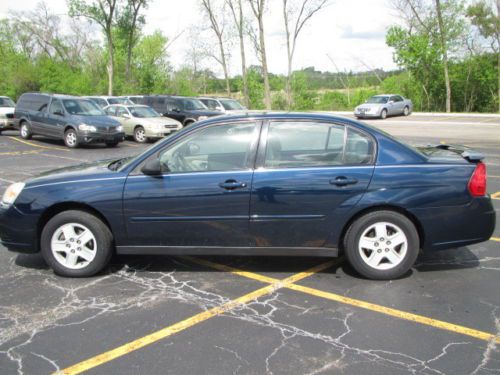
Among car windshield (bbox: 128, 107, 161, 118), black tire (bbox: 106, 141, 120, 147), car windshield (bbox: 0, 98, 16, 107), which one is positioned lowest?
black tire (bbox: 106, 141, 120, 147)

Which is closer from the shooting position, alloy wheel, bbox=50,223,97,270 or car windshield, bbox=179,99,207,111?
alloy wheel, bbox=50,223,97,270

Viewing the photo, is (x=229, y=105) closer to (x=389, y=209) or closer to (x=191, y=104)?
(x=191, y=104)

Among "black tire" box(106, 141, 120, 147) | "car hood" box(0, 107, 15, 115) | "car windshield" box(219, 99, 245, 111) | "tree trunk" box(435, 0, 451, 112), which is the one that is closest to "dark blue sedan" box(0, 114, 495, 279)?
"black tire" box(106, 141, 120, 147)

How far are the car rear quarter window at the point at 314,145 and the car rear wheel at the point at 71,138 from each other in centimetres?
1298

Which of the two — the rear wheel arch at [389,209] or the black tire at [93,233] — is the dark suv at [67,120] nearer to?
the black tire at [93,233]

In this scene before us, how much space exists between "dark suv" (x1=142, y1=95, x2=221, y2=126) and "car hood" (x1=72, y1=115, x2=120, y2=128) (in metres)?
4.62

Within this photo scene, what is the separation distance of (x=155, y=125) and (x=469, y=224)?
15085 mm

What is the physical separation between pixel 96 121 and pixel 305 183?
13.4 meters

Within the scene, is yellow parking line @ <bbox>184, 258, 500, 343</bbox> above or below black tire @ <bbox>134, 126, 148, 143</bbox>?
below

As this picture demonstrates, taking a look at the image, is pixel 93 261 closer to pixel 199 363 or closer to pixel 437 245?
pixel 199 363

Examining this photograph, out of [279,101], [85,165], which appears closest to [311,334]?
[85,165]

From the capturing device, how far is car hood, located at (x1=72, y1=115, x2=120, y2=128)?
16.1 meters

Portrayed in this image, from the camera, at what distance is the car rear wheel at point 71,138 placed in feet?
52.6

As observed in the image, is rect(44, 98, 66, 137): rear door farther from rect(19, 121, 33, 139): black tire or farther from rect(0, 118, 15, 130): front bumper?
rect(0, 118, 15, 130): front bumper
